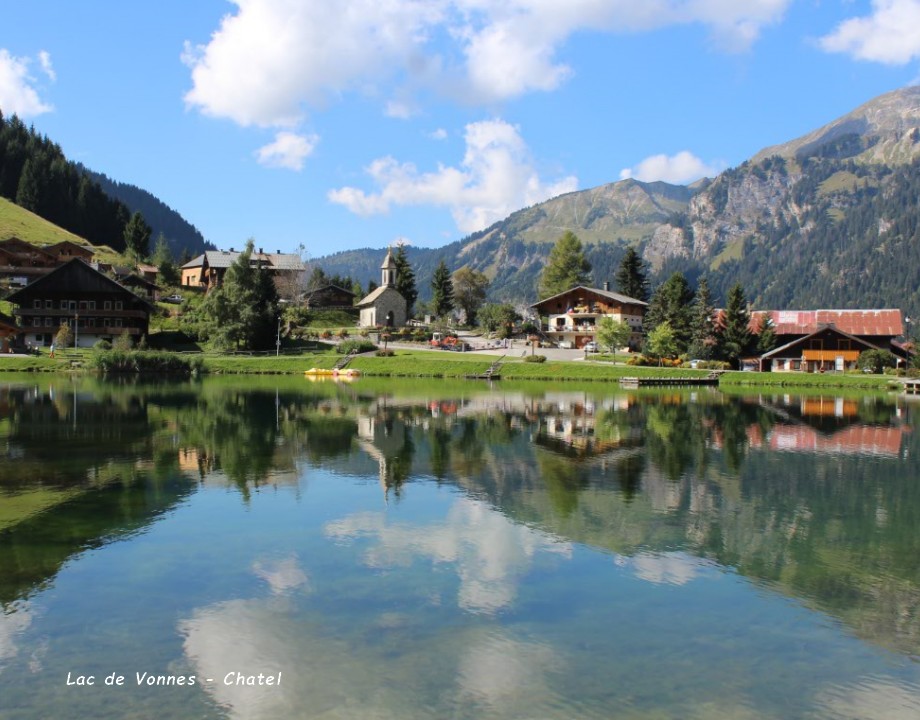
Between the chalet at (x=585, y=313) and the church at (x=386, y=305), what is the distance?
21313mm

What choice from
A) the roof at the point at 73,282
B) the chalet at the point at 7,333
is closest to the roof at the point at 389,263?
the roof at the point at 73,282

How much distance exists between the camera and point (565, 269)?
124625 millimetres

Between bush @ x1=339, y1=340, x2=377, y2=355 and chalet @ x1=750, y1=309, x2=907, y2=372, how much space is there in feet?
156

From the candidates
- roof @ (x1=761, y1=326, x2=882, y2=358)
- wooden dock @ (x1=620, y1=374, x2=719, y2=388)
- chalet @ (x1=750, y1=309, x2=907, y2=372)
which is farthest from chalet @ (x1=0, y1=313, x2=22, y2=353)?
roof @ (x1=761, y1=326, x2=882, y2=358)

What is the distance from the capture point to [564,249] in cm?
12600

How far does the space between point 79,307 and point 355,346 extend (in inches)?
1416

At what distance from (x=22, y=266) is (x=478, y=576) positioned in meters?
121

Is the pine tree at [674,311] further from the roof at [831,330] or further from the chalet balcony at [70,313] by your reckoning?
the chalet balcony at [70,313]

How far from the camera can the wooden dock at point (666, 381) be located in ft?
243

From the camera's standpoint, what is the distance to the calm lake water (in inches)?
430

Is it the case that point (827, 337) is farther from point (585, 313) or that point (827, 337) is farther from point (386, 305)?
point (386, 305)

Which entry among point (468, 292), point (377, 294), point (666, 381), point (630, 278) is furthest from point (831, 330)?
point (468, 292)

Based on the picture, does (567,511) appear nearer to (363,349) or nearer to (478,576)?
→ (478,576)

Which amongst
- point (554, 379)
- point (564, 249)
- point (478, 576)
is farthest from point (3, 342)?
point (478, 576)
